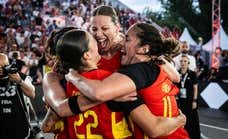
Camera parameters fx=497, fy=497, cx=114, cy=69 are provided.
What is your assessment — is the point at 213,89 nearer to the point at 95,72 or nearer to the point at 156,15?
the point at 95,72

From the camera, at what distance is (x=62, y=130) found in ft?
10.7

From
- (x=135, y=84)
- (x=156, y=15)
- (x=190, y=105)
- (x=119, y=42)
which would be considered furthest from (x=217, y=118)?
(x=156, y=15)

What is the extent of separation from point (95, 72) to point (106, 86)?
6.8 inches

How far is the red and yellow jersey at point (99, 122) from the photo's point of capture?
9.37 ft

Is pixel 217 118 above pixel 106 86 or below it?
below

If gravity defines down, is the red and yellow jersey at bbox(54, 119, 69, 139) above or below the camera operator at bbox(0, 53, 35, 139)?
above

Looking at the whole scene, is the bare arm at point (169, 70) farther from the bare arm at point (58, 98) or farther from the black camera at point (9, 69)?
the black camera at point (9, 69)

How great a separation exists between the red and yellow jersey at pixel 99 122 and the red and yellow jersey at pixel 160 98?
119 millimetres

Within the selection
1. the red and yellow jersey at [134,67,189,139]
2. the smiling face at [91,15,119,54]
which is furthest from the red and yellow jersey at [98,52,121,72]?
the red and yellow jersey at [134,67,189,139]

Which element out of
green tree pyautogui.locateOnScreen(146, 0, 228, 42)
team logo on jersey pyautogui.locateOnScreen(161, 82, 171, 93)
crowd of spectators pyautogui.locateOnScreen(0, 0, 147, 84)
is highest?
team logo on jersey pyautogui.locateOnScreen(161, 82, 171, 93)

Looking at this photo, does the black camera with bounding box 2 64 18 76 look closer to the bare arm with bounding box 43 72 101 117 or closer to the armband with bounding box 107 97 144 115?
the bare arm with bounding box 43 72 101 117

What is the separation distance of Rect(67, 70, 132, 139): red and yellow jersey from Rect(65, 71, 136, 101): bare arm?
3.0 inches

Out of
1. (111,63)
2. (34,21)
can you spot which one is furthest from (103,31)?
(34,21)

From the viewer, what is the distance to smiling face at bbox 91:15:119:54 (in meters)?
3.66
